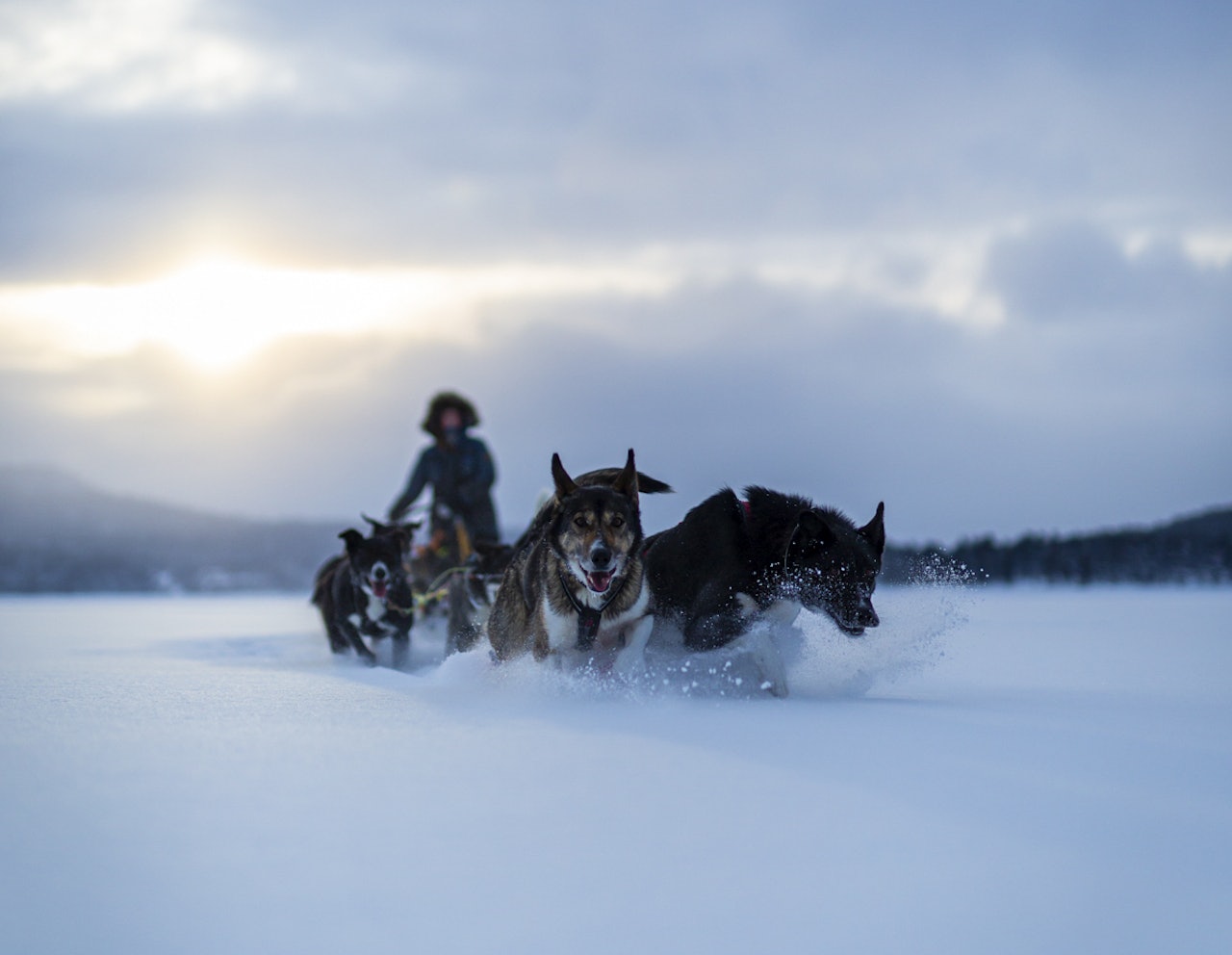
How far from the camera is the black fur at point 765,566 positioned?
248 inches

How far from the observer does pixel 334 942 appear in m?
2.54

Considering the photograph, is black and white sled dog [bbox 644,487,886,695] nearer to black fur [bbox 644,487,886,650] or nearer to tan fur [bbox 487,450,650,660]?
black fur [bbox 644,487,886,650]

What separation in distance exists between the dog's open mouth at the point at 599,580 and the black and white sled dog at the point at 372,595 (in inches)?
147

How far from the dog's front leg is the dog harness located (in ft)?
0.63

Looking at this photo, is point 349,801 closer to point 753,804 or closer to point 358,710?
point 753,804

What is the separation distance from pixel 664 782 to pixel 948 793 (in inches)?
37.9

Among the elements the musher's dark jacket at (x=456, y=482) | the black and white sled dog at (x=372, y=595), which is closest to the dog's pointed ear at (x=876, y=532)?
the black and white sled dog at (x=372, y=595)

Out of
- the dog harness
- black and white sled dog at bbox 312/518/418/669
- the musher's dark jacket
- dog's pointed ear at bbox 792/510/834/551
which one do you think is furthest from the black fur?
the musher's dark jacket

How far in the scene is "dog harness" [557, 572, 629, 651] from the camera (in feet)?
20.0

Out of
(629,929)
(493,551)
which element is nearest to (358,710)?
(629,929)

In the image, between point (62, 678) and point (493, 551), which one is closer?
point (62, 678)

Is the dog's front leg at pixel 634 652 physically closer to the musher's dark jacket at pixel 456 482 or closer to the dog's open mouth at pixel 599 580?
the dog's open mouth at pixel 599 580

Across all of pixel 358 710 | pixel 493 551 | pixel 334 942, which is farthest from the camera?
pixel 493 551

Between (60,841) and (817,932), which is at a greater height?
(60,841)
